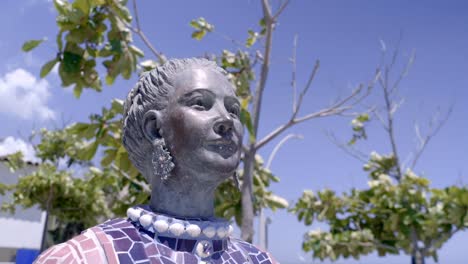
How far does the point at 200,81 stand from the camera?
66.7 inches

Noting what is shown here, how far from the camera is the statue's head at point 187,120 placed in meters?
1.58

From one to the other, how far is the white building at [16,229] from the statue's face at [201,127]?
54.0 feet

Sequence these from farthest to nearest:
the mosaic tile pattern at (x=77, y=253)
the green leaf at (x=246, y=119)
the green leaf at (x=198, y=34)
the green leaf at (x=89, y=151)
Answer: the green leaf at (x=198, y=34) < the green leaf at (x=89, y=151) < the green leaf at (x=246, y=119) < the mosaic tile pattern at (x=77, y=253)

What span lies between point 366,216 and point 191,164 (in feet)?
19.3

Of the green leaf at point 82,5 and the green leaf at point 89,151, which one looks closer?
the green leaf at point 82,5

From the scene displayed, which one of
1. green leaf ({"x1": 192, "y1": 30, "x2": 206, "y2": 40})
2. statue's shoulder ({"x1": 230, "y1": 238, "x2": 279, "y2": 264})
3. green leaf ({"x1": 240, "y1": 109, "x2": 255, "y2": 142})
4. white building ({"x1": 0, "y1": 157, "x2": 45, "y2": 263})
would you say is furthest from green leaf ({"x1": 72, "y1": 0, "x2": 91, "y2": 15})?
white building ({"x1": 0, "y1": 157, "x2": 45, "y2": 263})

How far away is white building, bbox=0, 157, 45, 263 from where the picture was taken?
16500mm

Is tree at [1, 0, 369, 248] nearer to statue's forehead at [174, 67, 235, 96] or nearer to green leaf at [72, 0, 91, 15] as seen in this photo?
green leaf at [72, 0, 91, 15]

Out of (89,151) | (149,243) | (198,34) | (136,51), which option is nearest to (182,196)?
(149,243)

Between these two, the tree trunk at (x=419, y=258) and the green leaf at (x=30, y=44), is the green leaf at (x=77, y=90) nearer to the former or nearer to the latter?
the green leaf at (x=30, y=44)

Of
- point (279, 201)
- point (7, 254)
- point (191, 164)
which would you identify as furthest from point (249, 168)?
point (7, 254)

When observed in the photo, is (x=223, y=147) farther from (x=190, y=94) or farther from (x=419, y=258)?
(x=419, y=258)

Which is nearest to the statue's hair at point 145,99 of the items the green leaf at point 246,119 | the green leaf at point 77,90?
the green leaf at point 246,119

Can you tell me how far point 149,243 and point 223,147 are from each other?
45 cm
